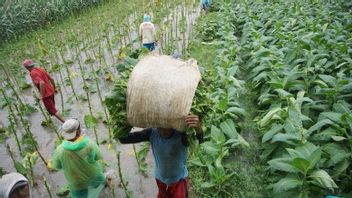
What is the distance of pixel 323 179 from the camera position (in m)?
3.37

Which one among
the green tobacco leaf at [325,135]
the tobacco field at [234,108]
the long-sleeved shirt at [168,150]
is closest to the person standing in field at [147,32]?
the tobacco field at [234,108]

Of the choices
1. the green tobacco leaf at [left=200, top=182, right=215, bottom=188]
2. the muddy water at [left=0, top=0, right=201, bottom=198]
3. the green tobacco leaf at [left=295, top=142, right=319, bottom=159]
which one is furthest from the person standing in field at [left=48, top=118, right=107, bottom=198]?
the green tobacco leaf at [left=295, top=142, right=319, bottom=159]

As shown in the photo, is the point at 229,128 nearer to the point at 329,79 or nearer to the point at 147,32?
the point at 329,79

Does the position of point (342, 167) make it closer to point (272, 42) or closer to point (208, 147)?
point (208, 147)

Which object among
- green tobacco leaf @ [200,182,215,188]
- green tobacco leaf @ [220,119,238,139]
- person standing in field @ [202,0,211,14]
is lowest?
green tobacco leaf @ [200,182,215,188]

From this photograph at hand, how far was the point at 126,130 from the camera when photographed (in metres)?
2.84

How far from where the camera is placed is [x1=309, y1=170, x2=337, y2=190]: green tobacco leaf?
3.33 metres

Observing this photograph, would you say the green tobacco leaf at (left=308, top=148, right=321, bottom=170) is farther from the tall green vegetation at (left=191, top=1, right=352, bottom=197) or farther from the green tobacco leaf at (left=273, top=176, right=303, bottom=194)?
the green tobacco leaf at (left=273, top=176, right=303, bottom=194)

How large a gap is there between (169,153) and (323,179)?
66.8 inches

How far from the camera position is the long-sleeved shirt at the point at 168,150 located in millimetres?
2924

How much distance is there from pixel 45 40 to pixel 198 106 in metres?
9.66

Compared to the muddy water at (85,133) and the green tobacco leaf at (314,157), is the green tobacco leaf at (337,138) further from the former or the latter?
the muddy water at (85,133)

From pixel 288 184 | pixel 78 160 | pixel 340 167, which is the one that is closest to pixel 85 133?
pixel 78 160

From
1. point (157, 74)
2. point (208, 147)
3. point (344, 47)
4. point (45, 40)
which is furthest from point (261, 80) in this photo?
point (45, 40)
